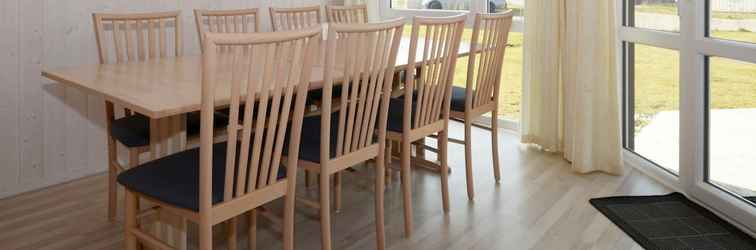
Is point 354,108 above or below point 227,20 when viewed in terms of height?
below

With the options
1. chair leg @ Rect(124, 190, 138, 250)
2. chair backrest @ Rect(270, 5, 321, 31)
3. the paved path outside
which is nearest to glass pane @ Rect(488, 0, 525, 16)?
chair backrest @ Rect(270, 5, 321, 31)

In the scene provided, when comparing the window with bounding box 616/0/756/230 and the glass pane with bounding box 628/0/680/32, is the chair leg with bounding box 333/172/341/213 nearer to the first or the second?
the window with bounding box 616/0/756/230

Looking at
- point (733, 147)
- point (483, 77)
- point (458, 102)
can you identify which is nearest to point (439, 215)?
point (458, 102)

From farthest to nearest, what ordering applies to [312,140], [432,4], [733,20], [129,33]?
[432,4]
[129,33]
[733,20]
[312,140]

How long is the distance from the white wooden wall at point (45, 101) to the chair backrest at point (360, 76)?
5.46 feet

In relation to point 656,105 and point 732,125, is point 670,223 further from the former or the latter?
point 656,105

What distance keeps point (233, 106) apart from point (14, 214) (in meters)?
1.82

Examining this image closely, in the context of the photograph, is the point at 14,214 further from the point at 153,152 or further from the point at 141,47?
the point at 153,152

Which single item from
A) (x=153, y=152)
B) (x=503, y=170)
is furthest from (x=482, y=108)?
(x=153, y=152)

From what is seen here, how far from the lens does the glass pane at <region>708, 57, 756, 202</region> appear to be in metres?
2.54

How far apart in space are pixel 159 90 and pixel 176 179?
30cm

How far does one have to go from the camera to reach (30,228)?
8.64ft

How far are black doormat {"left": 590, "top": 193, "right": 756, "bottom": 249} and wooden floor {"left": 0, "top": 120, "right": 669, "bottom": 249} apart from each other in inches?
2.8

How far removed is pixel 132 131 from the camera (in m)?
2.45
